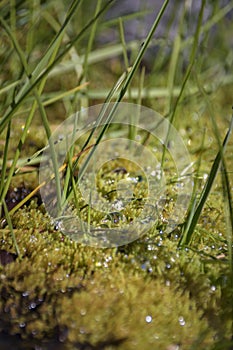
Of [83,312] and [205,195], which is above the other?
[205,195]

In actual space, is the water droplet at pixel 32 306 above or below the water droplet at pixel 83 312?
above

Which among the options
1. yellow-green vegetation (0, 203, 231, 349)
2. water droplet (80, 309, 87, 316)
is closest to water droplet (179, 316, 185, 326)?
yellow-green vegetation (0, 203, 231, 349)

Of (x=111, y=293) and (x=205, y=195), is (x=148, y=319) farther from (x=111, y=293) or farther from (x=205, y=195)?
(x=205, y=195)

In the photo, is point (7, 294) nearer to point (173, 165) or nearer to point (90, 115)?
point (173, 165)

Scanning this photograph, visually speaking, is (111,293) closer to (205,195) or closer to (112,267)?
(112,267)

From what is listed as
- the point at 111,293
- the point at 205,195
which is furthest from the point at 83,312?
the point at 205,195

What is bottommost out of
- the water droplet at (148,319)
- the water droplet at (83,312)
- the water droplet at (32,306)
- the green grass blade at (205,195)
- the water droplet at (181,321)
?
the water droplet at (181,321)

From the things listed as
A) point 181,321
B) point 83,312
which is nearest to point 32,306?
point 83,312

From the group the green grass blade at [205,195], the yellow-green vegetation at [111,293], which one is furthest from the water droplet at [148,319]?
the green grass blade at [205,195]

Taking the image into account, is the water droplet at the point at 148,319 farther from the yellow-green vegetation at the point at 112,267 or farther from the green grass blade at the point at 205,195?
the green grass blade at the point at 205,195

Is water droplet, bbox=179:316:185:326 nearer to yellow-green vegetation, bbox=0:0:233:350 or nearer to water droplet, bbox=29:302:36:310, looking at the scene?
yellow-green vegetation, bbox=0:0:233:350

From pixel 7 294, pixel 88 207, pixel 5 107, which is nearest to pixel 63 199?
pixel 88 207
